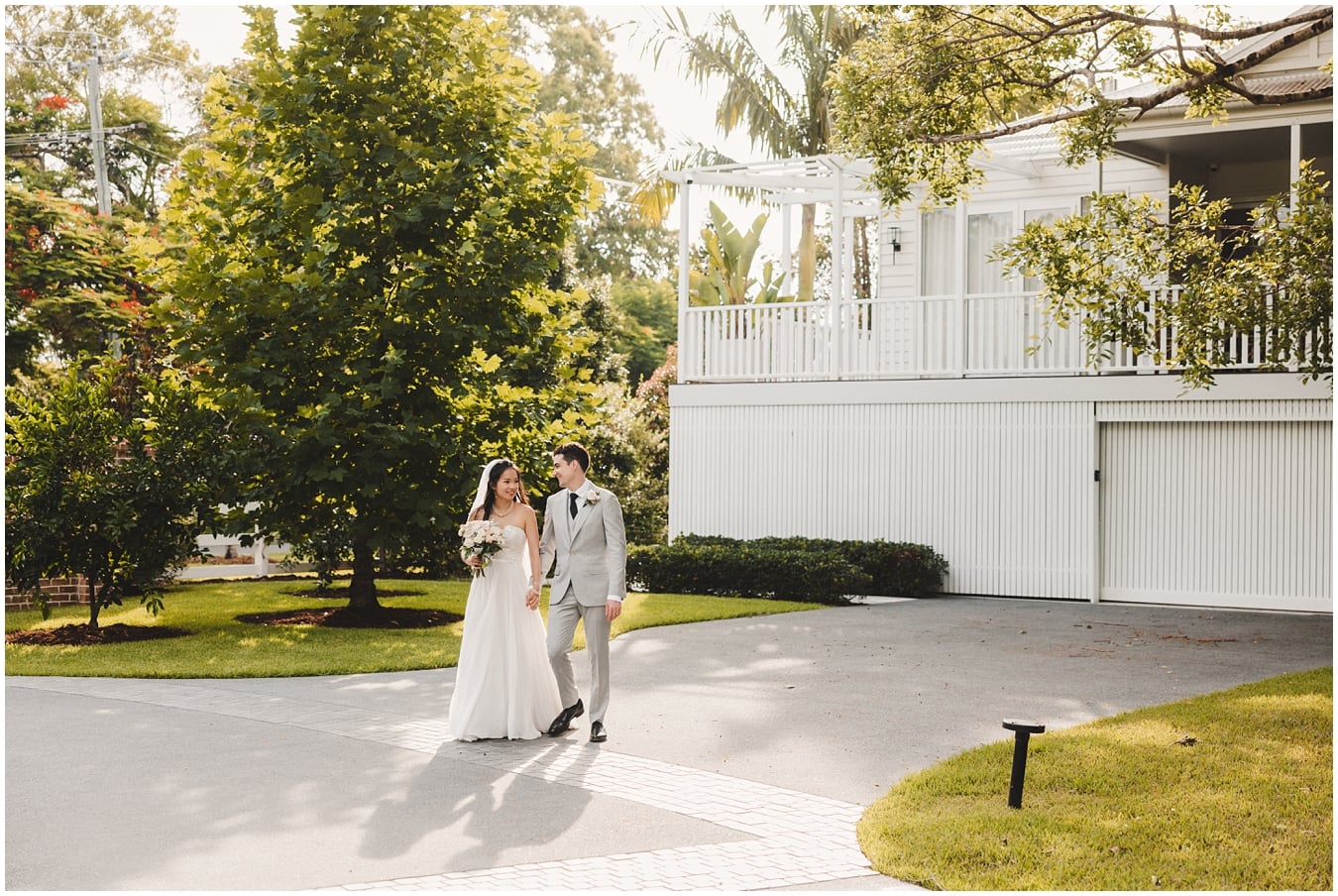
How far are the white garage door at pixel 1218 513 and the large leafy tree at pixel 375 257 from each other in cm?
835

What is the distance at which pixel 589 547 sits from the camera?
987 cm

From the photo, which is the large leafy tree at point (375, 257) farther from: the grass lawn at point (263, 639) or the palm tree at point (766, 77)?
the palm tree at point (766, 77)

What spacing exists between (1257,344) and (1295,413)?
1414 mm

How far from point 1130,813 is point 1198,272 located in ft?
22.1

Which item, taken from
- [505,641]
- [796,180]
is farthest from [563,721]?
[796,180]

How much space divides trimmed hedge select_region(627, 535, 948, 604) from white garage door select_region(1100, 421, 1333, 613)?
2644 mm

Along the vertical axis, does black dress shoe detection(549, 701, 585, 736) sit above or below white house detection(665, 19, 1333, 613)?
below

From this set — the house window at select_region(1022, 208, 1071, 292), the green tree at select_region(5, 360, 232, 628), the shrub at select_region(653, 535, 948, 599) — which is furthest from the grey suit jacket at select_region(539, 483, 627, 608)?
the house window at select_region(1022, 208, 1071, 292)

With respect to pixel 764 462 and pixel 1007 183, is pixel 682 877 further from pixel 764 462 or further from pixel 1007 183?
pixel 1007 183

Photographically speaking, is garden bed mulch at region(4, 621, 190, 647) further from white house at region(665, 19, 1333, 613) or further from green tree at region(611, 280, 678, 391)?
green tree at region(611, 280, 678, 391)

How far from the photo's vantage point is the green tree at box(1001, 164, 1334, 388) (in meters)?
11.6

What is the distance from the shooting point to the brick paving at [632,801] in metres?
6.21

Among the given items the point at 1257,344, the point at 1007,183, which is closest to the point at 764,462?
the point at 1007,183

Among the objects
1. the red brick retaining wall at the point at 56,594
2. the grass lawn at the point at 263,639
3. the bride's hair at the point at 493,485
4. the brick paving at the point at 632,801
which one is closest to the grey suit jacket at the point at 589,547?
the bride's hair at the point at 493,485
